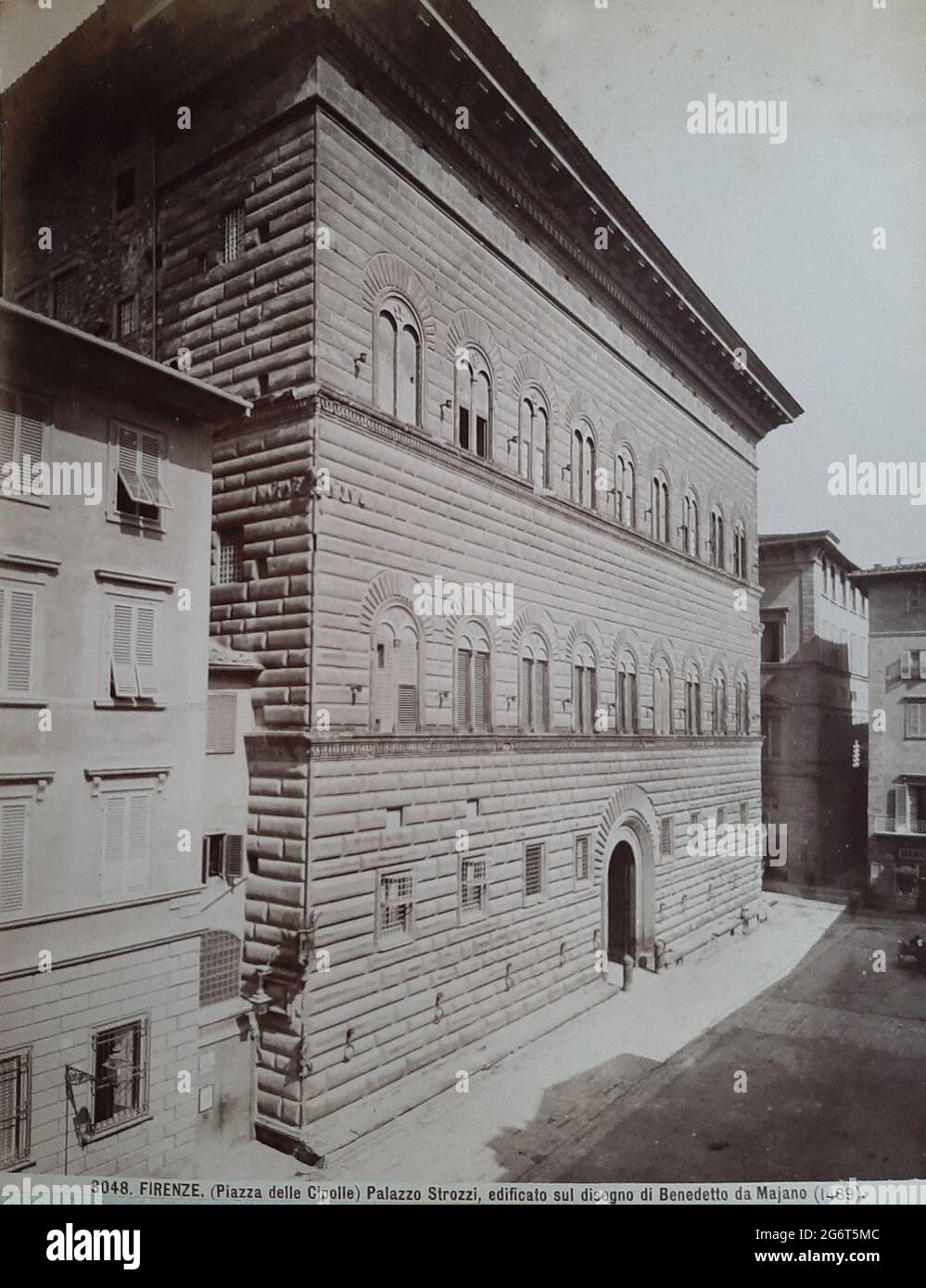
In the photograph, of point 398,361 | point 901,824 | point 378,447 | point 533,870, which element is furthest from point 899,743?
point 398,361

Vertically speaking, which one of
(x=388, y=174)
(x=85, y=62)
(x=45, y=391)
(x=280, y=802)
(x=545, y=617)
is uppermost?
(x=85, y=62)

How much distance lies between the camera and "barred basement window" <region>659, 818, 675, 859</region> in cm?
1577

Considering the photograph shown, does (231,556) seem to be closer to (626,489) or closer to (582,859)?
(582,859)

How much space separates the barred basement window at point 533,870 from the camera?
11.9 metres

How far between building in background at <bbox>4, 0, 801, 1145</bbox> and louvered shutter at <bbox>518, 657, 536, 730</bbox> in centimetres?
5

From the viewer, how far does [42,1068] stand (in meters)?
7.19

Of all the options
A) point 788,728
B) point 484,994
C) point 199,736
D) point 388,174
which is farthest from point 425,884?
point 788,728

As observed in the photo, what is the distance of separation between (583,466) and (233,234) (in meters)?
6.16

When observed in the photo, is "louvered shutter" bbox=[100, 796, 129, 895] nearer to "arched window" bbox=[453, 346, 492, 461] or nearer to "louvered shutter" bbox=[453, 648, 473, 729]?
"louvered shutter" bbox=[453, 648, 473, 729]

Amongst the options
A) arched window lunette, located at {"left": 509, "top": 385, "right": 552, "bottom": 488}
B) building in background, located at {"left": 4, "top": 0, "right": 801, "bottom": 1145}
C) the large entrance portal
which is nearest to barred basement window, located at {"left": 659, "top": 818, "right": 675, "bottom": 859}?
the large entrance portal

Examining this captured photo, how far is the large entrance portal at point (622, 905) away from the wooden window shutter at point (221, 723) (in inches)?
315

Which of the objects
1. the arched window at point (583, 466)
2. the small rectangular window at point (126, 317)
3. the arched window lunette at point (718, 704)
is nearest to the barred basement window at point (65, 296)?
the small rectangular window at point (126, 317)
